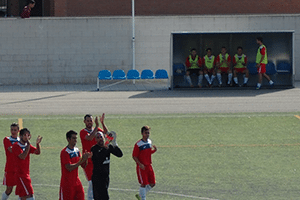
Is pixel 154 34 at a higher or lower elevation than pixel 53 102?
higher

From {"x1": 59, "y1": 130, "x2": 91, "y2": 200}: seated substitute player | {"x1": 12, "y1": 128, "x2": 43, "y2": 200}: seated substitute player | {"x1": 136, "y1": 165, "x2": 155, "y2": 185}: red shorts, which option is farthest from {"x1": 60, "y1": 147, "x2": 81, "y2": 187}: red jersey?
{"x1": 136, "y1": 165, "x2": 155, "y2": 185}: red shorts

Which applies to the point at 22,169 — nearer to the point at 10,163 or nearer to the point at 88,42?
the point at 10,163

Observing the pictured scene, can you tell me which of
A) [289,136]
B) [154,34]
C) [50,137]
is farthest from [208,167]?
[154,34]

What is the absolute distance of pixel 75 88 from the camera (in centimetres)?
2634

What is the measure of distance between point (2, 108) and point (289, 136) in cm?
1035

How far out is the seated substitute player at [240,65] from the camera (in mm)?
25703

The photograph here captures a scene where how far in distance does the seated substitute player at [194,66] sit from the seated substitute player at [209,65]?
24 centimetres

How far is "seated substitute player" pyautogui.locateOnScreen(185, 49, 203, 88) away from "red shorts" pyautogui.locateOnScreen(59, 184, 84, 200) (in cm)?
1747

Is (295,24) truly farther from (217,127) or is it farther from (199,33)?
(217,127)

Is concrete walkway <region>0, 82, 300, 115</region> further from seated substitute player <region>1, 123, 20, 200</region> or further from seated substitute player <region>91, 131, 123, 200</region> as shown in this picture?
seated substitute player <region>91, 131, 123, 200</region>

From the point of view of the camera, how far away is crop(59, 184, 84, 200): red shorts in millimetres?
8500

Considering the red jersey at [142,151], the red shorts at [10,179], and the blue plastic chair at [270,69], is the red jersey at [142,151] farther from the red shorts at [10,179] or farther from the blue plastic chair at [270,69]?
the blue plastic chair at [270,69]

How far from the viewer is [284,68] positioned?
2611cm

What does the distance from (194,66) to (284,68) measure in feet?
13.6
